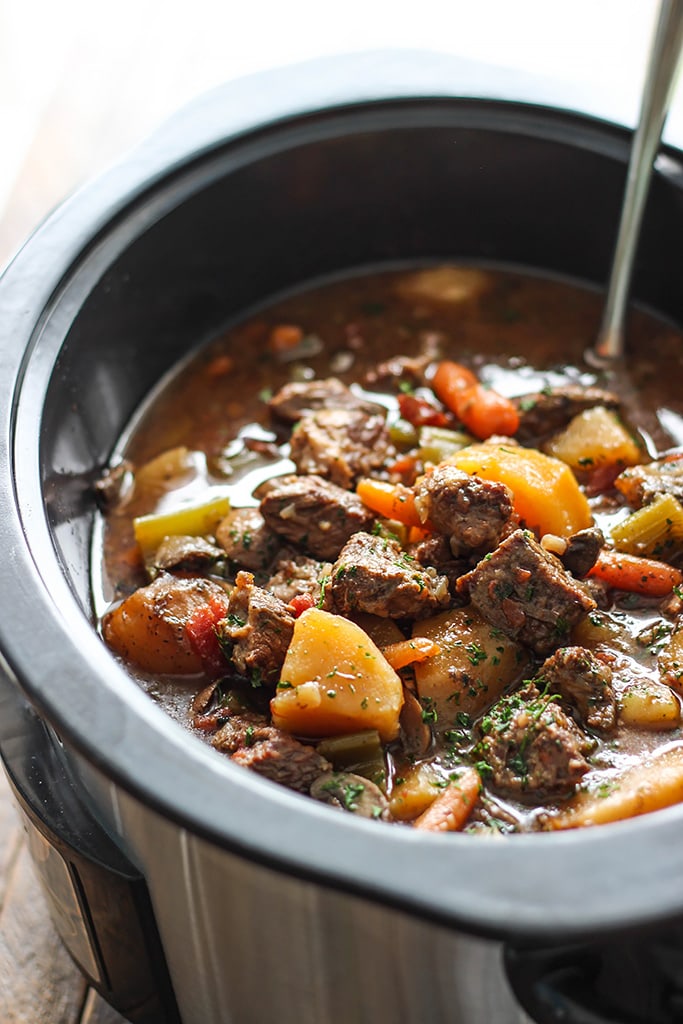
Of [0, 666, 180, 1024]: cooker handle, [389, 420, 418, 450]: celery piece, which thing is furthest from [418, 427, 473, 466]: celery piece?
[0, 666, 180, 1024]: cooker handle

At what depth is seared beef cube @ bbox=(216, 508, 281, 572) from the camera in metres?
2.44

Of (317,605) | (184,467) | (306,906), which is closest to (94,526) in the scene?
(184,467)

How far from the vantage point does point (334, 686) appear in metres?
2.02

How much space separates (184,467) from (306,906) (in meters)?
1.38

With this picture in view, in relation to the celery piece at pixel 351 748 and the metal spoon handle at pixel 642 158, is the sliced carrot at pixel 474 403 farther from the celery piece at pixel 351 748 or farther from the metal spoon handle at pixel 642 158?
the celery piece at pixel 351 748

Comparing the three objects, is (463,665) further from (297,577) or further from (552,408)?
(552,408)

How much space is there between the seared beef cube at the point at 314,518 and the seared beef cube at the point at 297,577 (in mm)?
38

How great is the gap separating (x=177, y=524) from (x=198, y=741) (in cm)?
92

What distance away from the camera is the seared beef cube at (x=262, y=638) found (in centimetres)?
214

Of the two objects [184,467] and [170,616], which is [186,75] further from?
[170,616]

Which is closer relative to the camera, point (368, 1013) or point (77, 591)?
point (368, 1013)

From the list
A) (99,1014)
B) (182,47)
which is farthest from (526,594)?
(182,47)

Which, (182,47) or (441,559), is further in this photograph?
(182,47)

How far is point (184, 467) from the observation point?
9.09 feet
